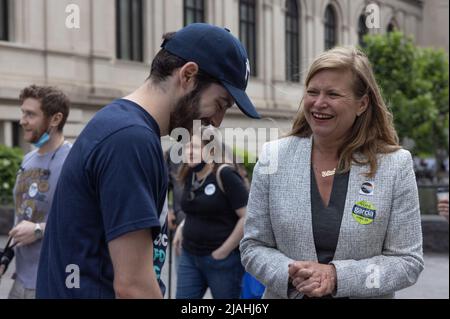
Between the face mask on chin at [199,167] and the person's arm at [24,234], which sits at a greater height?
the face mask on chin at [199,167]

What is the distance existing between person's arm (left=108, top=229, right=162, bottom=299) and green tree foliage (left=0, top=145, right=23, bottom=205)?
13081 mm

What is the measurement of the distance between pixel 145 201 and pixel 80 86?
1820 cm

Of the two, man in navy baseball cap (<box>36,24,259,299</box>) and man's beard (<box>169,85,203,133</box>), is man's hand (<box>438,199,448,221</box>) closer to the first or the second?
man in navy baseball cap (<box>36,24,259,299</box>)

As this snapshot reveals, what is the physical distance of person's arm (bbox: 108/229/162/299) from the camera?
6.90ft

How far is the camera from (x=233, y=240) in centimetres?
538

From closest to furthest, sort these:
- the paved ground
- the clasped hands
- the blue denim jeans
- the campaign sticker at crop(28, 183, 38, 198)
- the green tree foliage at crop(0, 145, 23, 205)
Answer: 1. the clasped hands
2. the campaign sticker at crop(28, 183, 38, 198)
3. the blue denim jeans
4. the paved ground
5. the green tree foliage at crop(0, 145, 23, 205)

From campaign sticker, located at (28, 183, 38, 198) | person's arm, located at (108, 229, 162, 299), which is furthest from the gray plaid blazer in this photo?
campaign sticker, located at (28, 183, 38, 198)

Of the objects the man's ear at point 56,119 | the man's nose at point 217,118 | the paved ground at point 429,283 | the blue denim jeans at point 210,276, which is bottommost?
the paved ground at point 429,283

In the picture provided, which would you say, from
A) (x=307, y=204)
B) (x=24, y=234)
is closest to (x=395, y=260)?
(x=307, y=204)

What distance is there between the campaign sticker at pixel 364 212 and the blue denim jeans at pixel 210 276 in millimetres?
2646

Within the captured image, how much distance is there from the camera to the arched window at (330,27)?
3225 centimetres

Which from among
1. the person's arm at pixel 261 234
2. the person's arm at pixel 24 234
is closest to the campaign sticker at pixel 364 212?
the person's arm at pixel 261 234

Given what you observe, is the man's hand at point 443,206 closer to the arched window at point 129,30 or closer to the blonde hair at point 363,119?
the blonde hair at point 363,119

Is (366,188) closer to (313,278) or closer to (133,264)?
(313,278)
